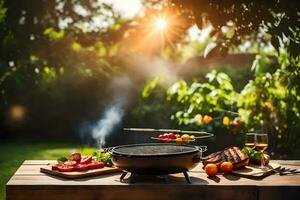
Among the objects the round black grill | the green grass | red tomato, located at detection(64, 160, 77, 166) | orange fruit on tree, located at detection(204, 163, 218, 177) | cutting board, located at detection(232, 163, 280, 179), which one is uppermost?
the round black grill

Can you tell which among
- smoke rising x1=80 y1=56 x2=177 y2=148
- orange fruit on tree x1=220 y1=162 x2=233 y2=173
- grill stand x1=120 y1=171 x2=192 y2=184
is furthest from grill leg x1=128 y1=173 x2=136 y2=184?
smoke rising x1=80 y1=56 x2=177 y2=148

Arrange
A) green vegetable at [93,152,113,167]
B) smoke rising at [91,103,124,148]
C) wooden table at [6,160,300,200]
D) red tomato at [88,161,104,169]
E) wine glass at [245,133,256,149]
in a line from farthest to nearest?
smoke rising at [91,103,124,148] → wine glass at [245,133,256,149] → green vegetable at [93,152,113,167] → red tomato at [88,161,104,169] → wooden table at [6,160,300,200]

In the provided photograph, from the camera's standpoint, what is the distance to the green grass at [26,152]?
8.25 m

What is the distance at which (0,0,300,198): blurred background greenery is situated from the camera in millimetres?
7637

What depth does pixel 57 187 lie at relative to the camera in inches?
121

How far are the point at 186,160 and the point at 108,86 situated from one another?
11.2 metres

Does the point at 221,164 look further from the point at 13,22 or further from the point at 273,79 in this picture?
the point at 13,22

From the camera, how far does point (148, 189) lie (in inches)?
122

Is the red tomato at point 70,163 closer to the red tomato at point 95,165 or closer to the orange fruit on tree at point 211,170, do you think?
the red tomato at point 95,165

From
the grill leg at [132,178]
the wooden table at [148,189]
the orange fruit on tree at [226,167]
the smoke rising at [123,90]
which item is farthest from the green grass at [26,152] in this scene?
the orange fruit on tree at [226,167]

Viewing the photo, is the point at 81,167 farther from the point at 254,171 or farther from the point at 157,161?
the point at 254,171

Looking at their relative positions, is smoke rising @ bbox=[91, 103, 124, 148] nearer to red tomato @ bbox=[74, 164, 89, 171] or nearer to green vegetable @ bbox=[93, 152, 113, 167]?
green vegetable @ bbox=[93, 152, 113, 167]

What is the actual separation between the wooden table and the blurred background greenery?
7.29 feet

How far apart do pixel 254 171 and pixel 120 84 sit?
35.5ft
